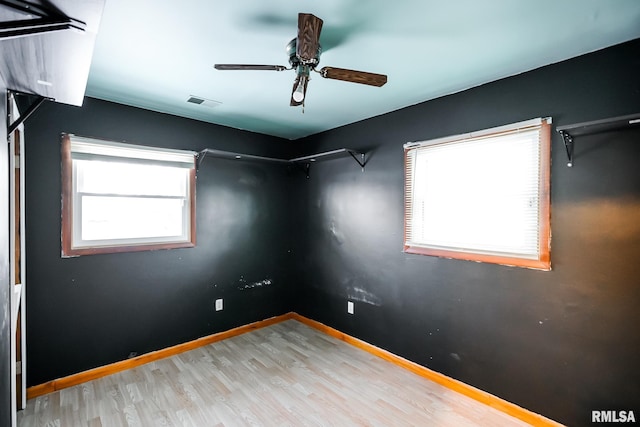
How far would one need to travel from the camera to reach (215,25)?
61.7 inches

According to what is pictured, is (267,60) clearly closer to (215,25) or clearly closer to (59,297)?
(215,25)

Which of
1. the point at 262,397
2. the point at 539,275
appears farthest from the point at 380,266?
the point at 262,397

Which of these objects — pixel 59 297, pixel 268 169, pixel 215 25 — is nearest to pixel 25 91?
pixel 215 25

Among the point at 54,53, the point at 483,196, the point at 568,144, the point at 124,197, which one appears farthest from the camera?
the point at 124,197

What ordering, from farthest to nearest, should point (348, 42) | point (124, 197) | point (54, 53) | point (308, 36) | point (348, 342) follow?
point (348, 342)
point (124, 197)
point (348, 42)
point (308, 36)
point (54, 53)

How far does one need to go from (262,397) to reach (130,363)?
4.49ft

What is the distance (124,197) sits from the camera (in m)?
2.79

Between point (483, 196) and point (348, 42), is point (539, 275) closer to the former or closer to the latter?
point (483, 196)

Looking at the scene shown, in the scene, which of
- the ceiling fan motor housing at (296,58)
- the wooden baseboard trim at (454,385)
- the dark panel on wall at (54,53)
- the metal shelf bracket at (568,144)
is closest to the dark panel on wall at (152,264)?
the wooden baseboard trim at (454,385)

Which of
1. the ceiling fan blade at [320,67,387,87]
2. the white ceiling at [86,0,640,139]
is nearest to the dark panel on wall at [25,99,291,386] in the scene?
the white ceiling at [86,0,640,139]

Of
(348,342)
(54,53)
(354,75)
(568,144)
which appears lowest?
(348,342)

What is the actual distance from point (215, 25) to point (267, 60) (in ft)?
1.40

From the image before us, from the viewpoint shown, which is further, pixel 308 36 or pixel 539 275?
pixel 539 275

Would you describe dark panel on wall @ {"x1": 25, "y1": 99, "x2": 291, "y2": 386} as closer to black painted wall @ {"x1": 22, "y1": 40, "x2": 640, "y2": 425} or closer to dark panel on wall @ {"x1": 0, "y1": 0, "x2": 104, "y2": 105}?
black painted wall @ {"x1": 22, "y1": 40, "x2": 640, "y2": 425}
